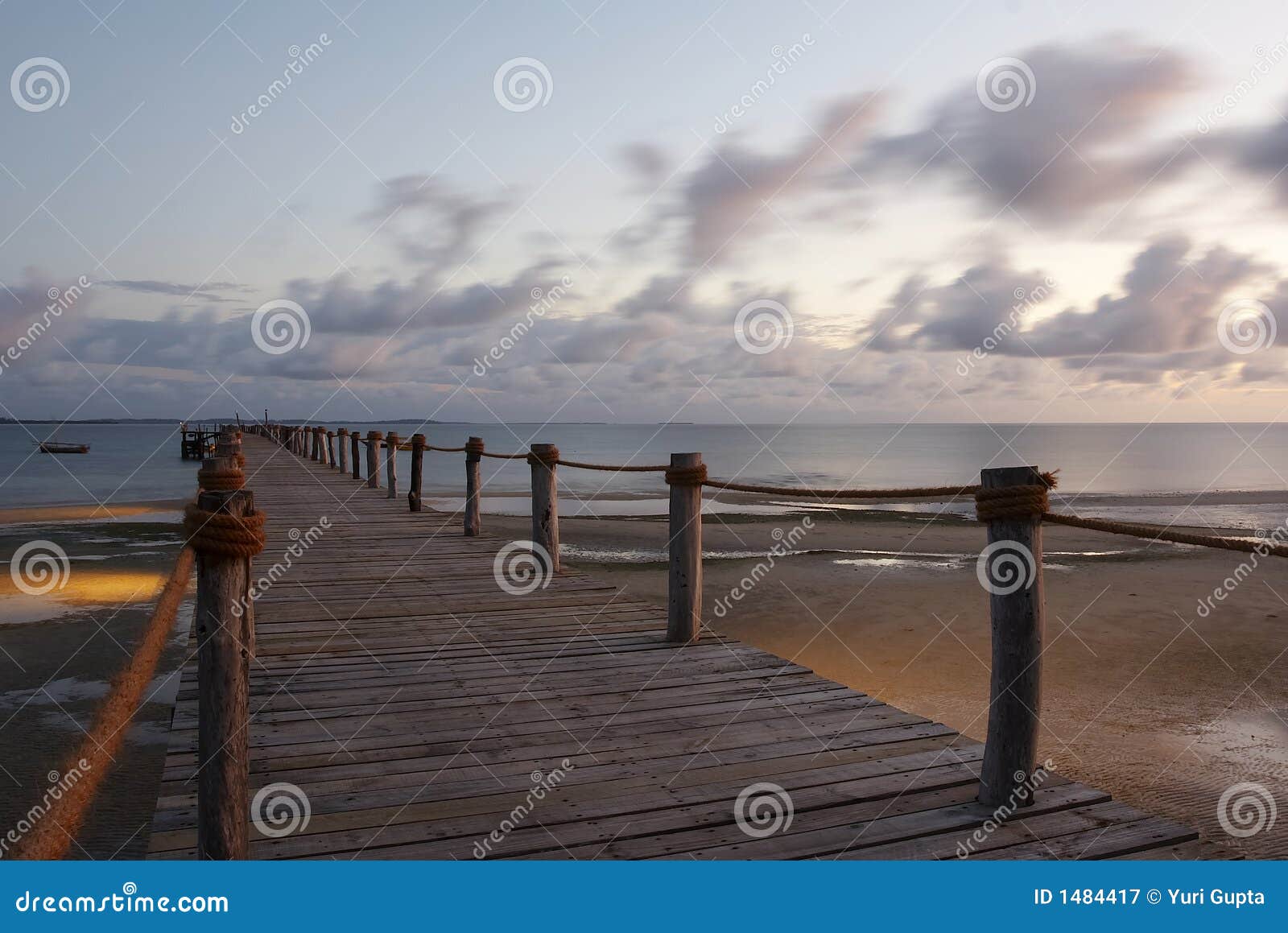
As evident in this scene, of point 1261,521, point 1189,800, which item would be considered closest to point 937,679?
point 1189,800

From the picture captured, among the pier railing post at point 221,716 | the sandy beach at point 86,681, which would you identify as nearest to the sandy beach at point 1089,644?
the pier railing post at point 221,716

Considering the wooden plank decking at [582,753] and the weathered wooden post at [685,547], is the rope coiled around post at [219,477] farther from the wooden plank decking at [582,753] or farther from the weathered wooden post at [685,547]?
the weathered wooden post at [685,547]

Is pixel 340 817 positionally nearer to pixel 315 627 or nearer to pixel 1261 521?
pixel 315 627

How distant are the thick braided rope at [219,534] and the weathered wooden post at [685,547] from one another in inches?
113

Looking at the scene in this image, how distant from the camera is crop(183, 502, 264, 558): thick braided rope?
2416 mm

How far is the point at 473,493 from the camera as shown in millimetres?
9797

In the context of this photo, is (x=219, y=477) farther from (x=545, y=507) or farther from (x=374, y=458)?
(x=374, y=458)

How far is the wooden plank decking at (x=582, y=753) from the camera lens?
2.70m

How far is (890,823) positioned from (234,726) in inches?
80.3

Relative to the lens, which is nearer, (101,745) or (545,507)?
(101,745)

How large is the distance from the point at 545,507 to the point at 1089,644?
20.5 ft

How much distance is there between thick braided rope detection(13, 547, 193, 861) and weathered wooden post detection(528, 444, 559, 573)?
281 cm

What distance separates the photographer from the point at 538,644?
5.19 metres

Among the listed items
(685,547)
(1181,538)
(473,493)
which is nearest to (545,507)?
(473,493)
